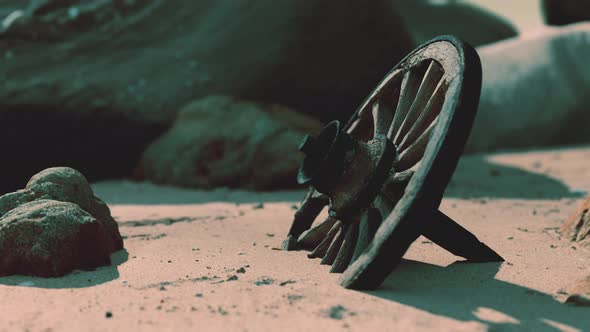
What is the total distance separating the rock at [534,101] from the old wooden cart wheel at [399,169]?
22.4 ft

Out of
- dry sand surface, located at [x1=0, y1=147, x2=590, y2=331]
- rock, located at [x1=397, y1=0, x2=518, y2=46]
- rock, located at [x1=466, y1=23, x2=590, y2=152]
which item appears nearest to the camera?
dry sand surface, located at [x1=0, y1=147, x2=590, y2=331]

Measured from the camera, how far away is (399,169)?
2891 millimetres

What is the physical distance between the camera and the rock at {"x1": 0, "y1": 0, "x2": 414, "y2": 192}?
6.75 metres

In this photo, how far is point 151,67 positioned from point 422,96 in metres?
4.64

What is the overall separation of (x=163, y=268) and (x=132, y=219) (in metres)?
1.60

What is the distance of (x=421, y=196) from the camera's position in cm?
242

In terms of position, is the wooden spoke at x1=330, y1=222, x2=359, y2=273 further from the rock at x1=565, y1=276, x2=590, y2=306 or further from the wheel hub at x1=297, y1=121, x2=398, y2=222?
the rock at x1=565, y1=276, x2=590, y2=306

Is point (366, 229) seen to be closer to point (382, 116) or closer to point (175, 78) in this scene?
point (382, 116)

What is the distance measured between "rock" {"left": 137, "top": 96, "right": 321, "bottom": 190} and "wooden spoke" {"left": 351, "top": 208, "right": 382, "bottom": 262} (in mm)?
3256

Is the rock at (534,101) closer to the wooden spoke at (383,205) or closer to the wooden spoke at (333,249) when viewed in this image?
the wooden spoke at (333,249)

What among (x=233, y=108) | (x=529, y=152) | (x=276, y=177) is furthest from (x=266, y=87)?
(x=529, y=152)

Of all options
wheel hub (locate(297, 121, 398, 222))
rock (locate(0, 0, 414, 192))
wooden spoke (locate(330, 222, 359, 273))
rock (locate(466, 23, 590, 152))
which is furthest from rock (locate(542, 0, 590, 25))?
wooden spoke (locate(330, 222, 359, 273))

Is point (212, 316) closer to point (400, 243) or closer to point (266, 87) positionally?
point (400, 243)

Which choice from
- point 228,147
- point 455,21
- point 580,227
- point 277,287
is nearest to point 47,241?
point 277,287
